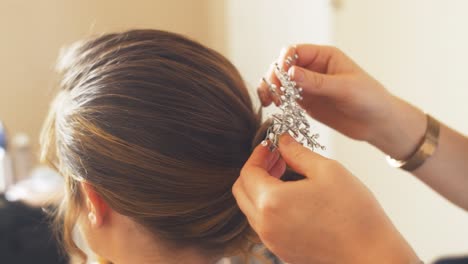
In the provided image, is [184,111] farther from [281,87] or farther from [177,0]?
[177,0]

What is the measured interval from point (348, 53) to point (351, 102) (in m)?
0.79

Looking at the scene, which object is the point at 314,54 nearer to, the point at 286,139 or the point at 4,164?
the point at 286,139

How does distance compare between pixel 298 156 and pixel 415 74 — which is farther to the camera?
pixel 415 74

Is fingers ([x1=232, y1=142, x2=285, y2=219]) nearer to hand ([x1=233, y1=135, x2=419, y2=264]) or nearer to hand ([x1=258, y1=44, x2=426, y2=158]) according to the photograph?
hand ([x1=233, y1=135, x2=419, y2=264])

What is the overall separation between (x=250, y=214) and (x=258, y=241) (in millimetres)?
253

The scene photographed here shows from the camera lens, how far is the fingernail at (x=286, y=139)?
2.11ft

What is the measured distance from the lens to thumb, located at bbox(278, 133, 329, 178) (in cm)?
60

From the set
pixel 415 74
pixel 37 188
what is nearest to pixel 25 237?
pixel 37 188

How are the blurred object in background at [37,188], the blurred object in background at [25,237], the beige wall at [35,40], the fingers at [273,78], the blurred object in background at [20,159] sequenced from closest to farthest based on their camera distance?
the fingers at [273,78] → the blurred object in background at [25,237] → the blurred object in background at [37,188] → the blurred object in background at [20,159] → the beige wall at [35,40]

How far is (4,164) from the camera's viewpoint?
145 cm

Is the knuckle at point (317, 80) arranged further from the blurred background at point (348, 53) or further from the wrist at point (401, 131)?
the blurred background at point (348, 53)

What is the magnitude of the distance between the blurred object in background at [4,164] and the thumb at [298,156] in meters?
1.04

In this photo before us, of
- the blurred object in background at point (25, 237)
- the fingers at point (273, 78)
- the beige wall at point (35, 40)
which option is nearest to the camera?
the fingers at point (273, 78)

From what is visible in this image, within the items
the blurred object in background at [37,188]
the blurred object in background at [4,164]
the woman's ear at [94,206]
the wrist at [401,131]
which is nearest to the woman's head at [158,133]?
the woman's ear at [94,206]
